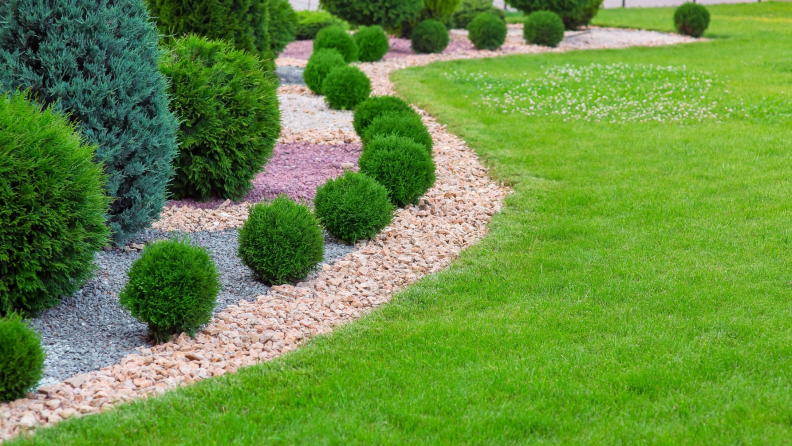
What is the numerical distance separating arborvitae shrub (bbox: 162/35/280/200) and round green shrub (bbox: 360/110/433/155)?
1.24 meters

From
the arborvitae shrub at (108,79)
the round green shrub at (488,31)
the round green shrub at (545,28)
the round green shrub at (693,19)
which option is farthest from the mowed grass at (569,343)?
the round green shrub at (693,19)

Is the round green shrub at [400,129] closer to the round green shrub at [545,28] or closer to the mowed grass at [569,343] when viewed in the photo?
the mowed grass at [569,343]

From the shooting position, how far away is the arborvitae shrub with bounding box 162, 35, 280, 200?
20.2 ft

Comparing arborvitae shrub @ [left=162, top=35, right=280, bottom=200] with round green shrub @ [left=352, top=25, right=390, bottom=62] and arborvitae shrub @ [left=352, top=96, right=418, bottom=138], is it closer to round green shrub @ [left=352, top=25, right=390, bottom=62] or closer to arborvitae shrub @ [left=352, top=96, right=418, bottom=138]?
arborvitae shrub @ [left=352, top=96, right=418, bottom=138]

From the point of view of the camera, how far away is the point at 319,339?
435cm

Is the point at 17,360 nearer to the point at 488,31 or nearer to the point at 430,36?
the point at 430,36

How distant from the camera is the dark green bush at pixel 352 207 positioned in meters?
5.85

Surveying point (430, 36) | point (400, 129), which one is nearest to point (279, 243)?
point (400, 129)

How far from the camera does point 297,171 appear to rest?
7.82m

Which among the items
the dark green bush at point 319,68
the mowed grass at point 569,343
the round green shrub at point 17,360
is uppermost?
the dark green bush at point 319,68

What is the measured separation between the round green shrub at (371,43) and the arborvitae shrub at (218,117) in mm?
9065

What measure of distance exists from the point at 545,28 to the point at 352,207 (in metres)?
13.6

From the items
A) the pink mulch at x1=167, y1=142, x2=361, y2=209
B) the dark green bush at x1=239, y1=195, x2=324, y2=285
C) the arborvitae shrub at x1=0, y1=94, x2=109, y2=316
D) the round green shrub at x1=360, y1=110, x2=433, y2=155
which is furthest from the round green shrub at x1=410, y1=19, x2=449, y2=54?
the arborvitae shrub at x1=0, y1=94, x2=109, y2=316

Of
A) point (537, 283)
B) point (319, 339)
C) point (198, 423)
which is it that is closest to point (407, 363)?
point (319, 339)
